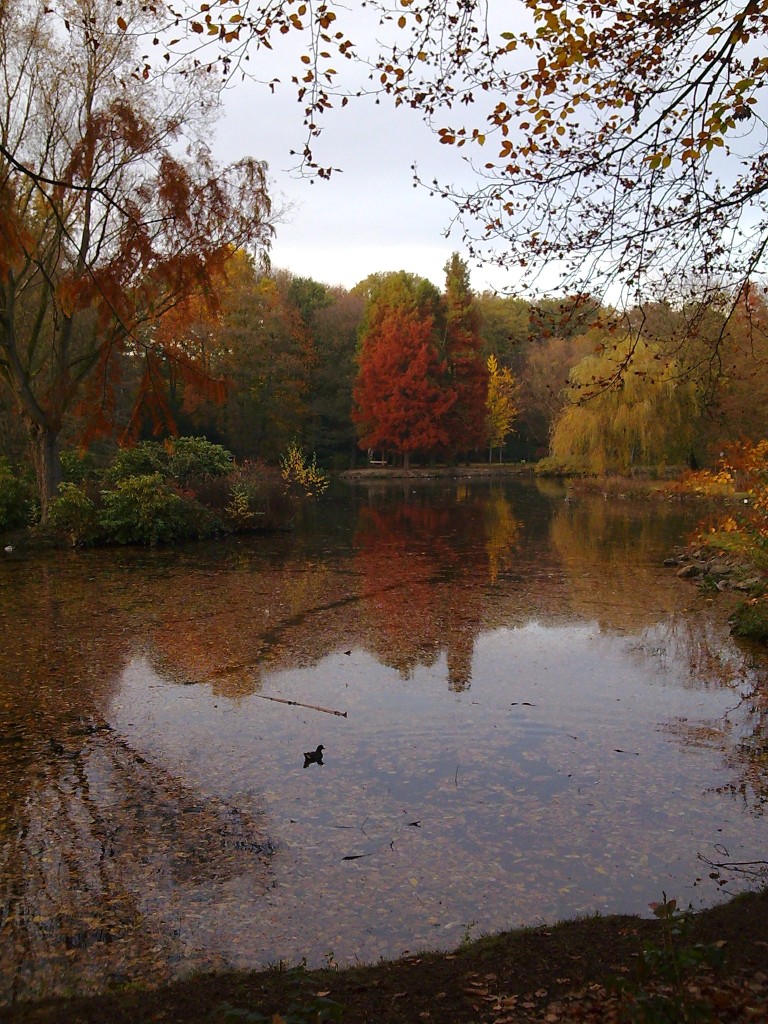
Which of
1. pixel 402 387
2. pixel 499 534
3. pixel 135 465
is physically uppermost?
pixel 402 387

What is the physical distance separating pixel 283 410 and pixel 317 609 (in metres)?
29.3

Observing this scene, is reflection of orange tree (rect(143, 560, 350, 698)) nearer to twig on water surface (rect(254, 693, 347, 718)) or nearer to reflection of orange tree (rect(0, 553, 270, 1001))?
twig on water surface (rect(254, 693, 347, 718))

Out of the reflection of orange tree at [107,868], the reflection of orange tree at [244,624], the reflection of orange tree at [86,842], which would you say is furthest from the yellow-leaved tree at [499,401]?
the reflection of orange tree at [107,868]

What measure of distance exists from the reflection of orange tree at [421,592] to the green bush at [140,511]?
398 centimetres

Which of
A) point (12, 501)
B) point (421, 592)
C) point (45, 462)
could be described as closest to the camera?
point (421, 592)

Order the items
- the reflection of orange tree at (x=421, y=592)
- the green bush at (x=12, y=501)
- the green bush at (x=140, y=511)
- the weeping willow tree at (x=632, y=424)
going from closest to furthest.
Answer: the reflection of orange tree at (x=421, y=592) < the green bush at (x=140, y=511) < the green bush at (x=12, y=501) < the weeping willow tree at (x=632, y=424)

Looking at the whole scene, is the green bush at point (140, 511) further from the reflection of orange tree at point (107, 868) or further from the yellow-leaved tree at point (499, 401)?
the yellow-leaved tree at point (499, 401)

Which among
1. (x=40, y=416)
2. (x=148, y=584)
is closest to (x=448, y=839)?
(x=148, y=584)

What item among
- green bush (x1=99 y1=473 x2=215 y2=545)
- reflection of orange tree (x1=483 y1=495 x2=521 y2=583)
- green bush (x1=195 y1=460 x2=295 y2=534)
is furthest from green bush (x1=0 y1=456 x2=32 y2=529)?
reflection of orange tree (x1=483 y1=495 x2=521 y2=583)

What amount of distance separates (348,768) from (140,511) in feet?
38.6

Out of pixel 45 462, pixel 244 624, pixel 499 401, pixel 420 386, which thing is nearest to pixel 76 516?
pixel 45 462

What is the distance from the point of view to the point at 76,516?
16.7m

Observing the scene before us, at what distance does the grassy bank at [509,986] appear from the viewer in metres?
2.76

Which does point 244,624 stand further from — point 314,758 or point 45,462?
point 45,462
